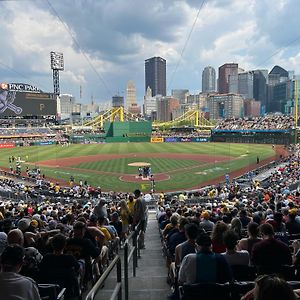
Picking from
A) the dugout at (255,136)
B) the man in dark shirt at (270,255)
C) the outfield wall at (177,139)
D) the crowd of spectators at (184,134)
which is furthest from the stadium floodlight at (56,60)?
the man in dark shirt at (270,255)

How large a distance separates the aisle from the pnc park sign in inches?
4499

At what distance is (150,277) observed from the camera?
732cm

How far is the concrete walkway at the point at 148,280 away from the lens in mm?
5894

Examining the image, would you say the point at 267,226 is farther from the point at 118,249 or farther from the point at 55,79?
the point at 55,79

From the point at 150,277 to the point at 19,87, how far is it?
123 m

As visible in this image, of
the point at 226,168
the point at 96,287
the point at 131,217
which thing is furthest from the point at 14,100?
the point at 96,287

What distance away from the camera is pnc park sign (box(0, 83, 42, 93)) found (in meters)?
116

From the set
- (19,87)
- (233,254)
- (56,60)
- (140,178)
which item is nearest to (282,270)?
(233,254)

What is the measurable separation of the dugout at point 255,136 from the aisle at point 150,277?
281ft

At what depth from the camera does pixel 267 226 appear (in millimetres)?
5480

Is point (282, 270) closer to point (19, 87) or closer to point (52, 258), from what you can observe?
point (52, 258)

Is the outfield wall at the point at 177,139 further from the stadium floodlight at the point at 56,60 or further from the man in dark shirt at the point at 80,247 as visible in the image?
the man in dark shirt at the point at 80,247

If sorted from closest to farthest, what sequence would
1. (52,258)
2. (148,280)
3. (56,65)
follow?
1. (52,258)
2. (148,280)
3. (56,65)

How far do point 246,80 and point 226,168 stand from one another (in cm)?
16262
